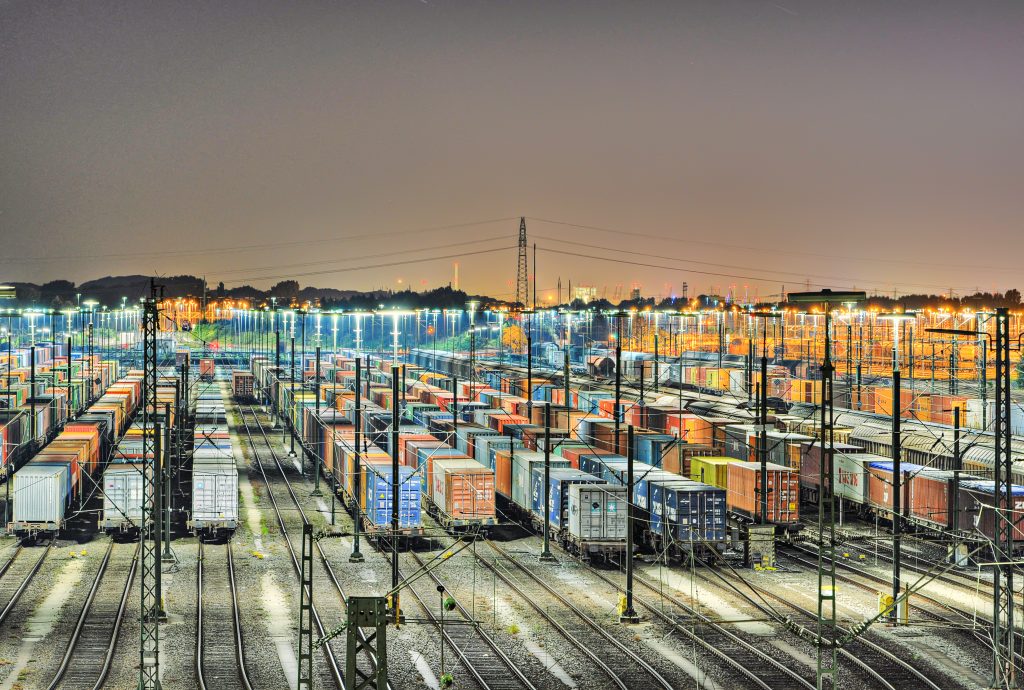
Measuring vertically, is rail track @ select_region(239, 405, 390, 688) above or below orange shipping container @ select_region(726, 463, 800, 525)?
below

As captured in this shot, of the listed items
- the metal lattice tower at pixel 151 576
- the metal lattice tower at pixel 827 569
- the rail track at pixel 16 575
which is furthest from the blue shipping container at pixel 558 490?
the rail track at pixel 16 575

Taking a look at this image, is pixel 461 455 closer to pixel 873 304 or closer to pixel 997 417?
pixel 997 417

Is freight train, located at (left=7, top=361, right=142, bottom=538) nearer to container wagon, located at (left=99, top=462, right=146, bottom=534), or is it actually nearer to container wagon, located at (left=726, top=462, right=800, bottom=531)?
container wagon, located at (left=99, top=462, right=146, bottom=534)

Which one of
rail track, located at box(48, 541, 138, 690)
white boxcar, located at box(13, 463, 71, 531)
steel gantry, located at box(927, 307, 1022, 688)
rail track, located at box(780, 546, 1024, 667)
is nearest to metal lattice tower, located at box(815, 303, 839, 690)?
rail track, located at box(780, 546, 1024, 667)

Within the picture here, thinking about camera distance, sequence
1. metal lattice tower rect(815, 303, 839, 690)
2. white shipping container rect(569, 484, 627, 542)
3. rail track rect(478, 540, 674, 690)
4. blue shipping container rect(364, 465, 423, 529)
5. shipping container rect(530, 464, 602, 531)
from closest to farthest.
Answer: metal lattice tower rect(815, 303, 839, 690)
rail track rect(478, 540, 674, 690)
white shipping container rect(569, 484, 627, 542)
shipping container rect(530, 464, 602, 531)
blue shipping container rect(364, 465, 423, 529)

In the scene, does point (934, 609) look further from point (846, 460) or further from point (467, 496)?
point (467, 496)

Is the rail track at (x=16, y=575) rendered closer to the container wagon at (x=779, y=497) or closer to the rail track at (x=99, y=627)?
the rail track at (x=99, y=627)

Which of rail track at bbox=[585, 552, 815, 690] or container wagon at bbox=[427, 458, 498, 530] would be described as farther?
container wagon at bbox=[427, 458, 498, 530]

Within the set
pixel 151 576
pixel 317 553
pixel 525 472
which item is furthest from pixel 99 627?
pixel 525 472

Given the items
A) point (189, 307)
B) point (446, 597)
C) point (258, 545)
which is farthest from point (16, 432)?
point (189, 307)
